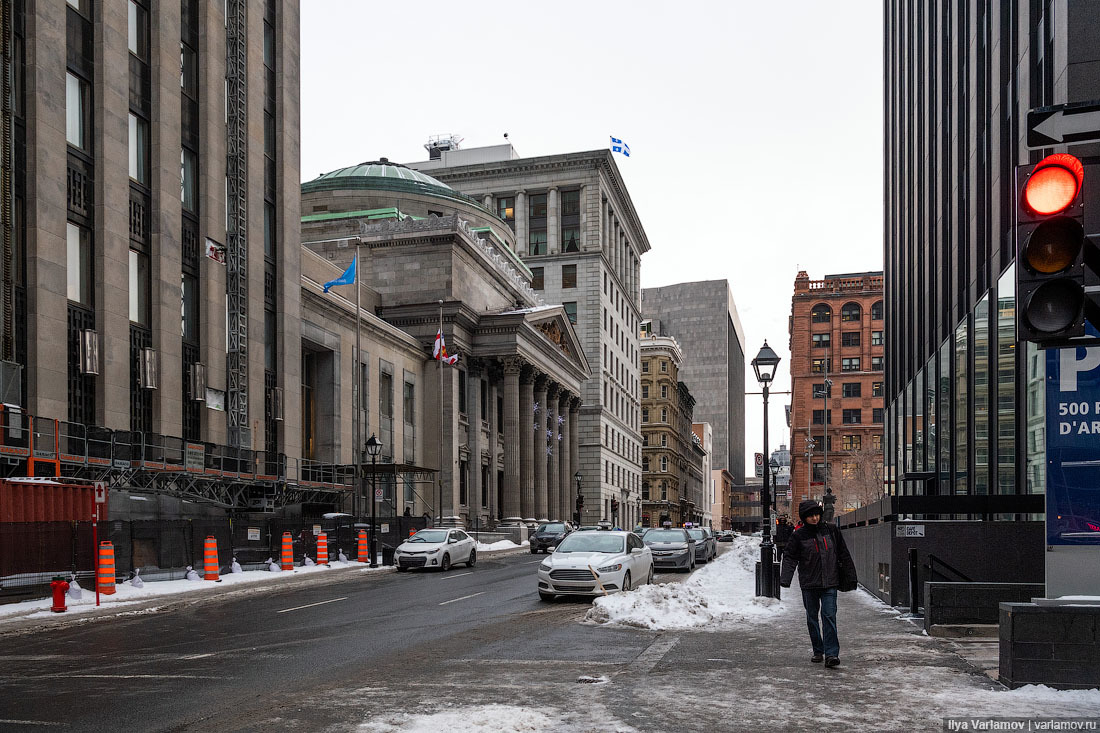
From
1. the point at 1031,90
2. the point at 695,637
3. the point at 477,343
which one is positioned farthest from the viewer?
the point at 477,343

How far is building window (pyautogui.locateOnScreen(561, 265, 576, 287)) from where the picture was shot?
10794 cm

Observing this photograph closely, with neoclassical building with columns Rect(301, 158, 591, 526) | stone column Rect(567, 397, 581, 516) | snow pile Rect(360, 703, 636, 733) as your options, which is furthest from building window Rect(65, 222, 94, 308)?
stone column Rect(567, 397, 581, 516)

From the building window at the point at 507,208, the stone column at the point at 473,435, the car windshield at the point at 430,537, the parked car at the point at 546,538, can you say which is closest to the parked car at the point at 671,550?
the car windshield at the point at 430,537

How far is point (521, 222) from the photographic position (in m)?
110

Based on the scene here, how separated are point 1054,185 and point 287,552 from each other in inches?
1189

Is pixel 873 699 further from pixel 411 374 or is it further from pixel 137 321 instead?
pixel 411 374

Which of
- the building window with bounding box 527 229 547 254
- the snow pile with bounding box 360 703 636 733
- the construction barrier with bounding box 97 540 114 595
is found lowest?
the construction barrier with bounding box 97 540 114 595

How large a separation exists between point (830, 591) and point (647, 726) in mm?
3909

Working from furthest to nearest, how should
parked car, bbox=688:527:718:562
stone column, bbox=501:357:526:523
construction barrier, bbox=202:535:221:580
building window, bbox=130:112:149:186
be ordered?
stone column, bbox=501:357:526:523 < parked car, bbox=688:527:718:562 < building window, bbox=130:112:149:186 < construction barrier, bbox=202:535:221:580

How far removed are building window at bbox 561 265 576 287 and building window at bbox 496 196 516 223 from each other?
8.41m

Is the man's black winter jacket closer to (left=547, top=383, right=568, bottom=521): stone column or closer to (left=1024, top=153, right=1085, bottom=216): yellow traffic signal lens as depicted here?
(left=1024, top=153, right=1085, bottom=216): yellow traffic signal lens

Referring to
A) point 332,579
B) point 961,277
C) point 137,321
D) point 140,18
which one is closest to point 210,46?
point 140,18

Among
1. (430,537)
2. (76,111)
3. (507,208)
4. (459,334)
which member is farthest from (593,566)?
(507,208)

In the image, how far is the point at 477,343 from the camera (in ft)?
235
